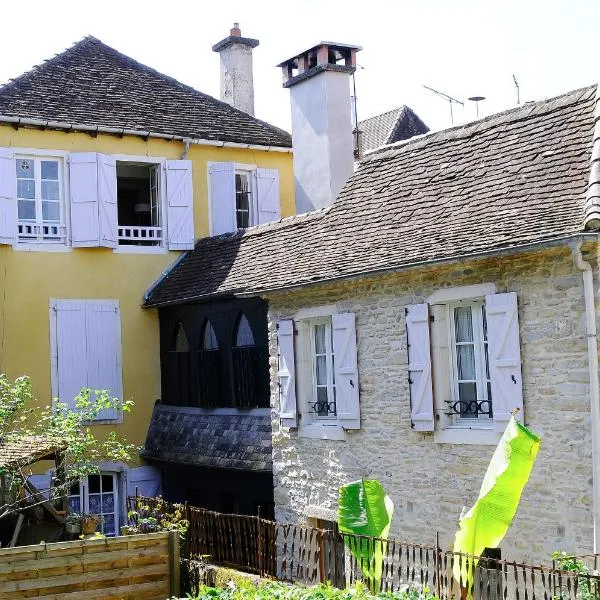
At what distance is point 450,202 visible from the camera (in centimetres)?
1356

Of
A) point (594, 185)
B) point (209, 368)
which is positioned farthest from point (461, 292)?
point (209, 368)

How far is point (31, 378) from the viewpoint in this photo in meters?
18.9

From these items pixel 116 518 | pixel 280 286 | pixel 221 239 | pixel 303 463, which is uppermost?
pixel 221 239

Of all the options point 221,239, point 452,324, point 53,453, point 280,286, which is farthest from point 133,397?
point 452,324

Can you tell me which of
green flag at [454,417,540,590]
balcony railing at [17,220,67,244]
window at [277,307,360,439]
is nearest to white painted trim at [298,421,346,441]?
window at [277,307,360,439]

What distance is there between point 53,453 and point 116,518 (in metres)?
4.65

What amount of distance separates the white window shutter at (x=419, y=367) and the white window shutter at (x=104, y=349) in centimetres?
786

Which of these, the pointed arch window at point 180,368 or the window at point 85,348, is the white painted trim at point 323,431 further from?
the window at point 85,348

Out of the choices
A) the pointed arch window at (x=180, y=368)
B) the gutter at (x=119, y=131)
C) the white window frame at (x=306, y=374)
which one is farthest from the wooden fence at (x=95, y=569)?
the gutter at (x=119, y=131)

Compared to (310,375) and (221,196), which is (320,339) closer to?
(310,375)

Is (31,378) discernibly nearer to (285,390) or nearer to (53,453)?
(53,453)

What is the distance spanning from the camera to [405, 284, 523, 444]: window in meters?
12.1

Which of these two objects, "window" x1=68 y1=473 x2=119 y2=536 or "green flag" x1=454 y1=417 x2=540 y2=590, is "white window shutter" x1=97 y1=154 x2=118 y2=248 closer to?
"window" x1=68 y1=473 x2=119 y2=536

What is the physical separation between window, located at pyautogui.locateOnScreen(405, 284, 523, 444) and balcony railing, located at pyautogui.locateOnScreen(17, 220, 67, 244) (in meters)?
8.33
